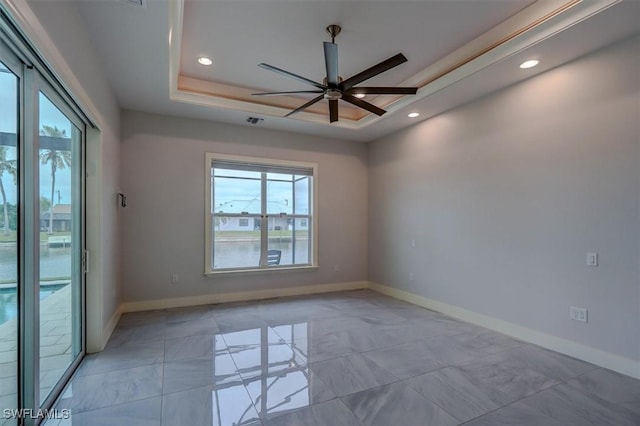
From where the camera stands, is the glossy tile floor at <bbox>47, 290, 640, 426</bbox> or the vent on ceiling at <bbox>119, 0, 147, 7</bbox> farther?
the vent on ceiling at <bbox>119, 0, 147, 7</bbox>

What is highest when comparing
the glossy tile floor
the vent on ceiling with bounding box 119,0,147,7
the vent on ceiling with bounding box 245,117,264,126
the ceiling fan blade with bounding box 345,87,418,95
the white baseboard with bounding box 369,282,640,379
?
the vent on ceiling with bounding box 119,0,147,7

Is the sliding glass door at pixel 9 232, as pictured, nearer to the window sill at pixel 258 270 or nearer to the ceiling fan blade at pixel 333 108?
the ceiling fan blade at pixel 333 108

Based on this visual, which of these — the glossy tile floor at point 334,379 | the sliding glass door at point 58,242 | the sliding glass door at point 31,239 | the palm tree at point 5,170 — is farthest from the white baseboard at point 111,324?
the palm tree at point 5,170

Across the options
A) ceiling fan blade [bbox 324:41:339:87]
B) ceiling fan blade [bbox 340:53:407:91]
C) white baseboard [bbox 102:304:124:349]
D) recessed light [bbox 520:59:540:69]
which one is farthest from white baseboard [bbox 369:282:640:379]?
white baseboard [bbox 102:304:124:349]

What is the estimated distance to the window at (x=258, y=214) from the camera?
5.24 m

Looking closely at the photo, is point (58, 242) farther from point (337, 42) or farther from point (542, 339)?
point (542, 339)

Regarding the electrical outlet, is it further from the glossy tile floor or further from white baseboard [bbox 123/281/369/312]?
white baseboard [bbox 123/281/369/312]

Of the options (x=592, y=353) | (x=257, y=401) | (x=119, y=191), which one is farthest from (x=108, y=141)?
(x=592, y=353)

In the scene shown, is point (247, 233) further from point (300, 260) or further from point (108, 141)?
point (108, 141)

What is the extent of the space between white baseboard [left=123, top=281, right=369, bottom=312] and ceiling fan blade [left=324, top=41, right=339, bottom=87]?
3.64 meters

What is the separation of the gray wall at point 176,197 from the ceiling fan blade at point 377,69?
2.61 metres

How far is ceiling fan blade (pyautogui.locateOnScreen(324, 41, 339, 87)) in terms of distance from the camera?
271cm

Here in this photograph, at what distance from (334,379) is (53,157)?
2790 millimetres

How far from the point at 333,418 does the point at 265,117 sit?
4041 mm
